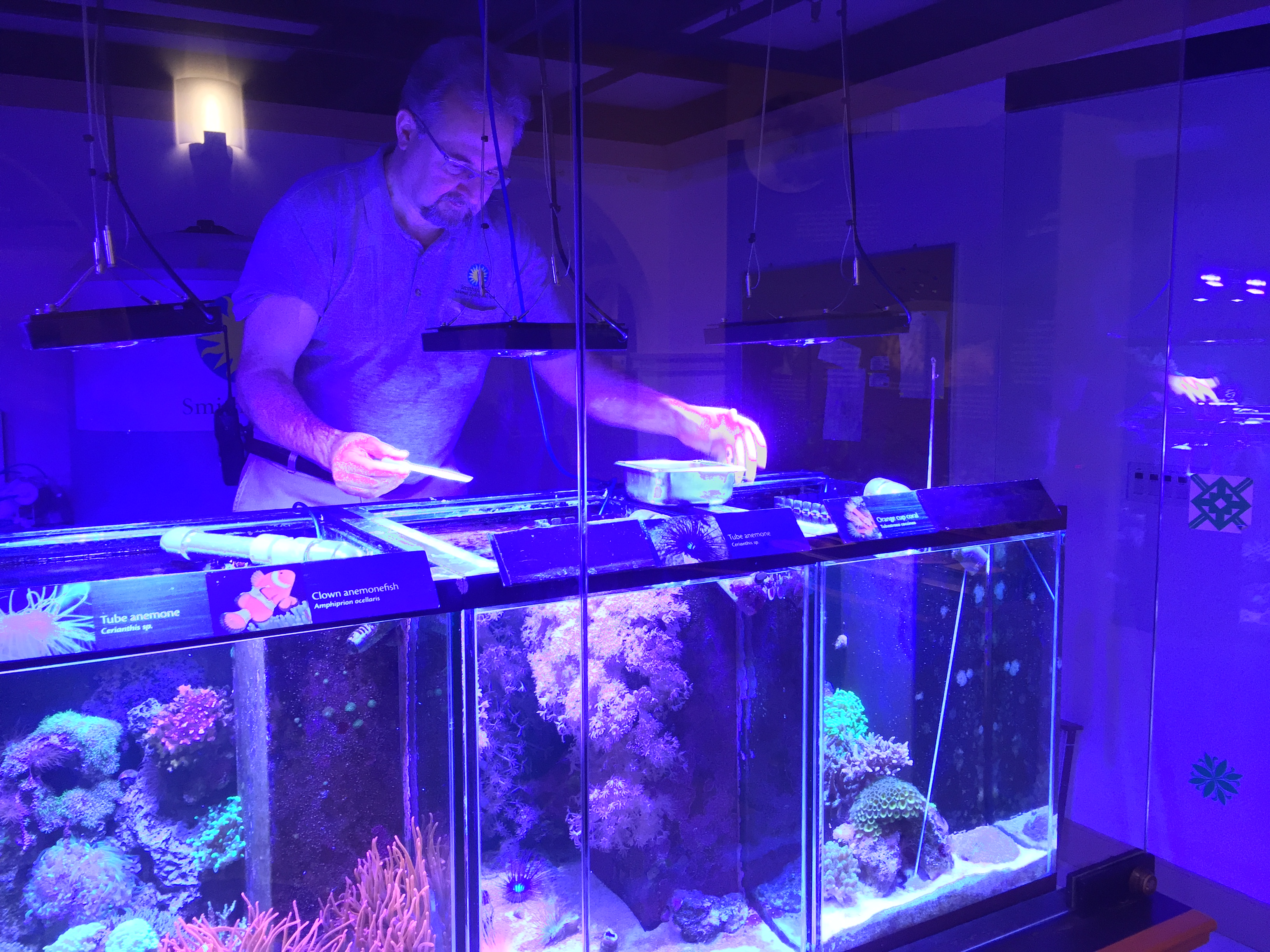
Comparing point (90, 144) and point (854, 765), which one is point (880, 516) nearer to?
point (854, 765)

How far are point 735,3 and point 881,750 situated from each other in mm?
1802

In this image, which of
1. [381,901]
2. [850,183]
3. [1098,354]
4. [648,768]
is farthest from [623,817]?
[1098,354]

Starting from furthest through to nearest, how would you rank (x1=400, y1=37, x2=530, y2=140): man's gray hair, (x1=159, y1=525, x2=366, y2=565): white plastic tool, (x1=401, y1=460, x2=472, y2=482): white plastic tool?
(x1=401, y1=460, x2=472, y2=482): white plastic tool, (x1=400, y1=37, x2=530, y2=140): man's gray hair, (x1=159, y1=525, x2=366, y2=565): white plastic tool

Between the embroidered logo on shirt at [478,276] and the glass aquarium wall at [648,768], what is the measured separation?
86 centimetres

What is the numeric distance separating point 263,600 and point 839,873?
119 centimetres

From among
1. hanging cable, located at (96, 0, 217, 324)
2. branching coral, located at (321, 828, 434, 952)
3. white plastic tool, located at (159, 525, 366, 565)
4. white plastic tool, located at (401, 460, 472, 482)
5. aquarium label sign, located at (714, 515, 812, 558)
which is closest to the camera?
branching coral, located at (321, 828, 434, 952)

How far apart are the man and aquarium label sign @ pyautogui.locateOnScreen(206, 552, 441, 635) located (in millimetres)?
718

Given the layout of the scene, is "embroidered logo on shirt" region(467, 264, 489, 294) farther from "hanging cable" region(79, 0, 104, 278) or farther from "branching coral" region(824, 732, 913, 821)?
"branching coral" region(824, 732, 913, 821)

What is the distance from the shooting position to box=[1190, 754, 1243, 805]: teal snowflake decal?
9.33ft

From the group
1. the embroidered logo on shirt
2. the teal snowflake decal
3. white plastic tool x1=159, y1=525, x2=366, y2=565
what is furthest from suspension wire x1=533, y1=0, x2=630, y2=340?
the teal snowflake decal

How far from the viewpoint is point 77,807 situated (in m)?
1.20

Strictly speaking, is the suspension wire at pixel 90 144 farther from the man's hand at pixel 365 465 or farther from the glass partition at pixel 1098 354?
the glass partition at pixel 1098 354

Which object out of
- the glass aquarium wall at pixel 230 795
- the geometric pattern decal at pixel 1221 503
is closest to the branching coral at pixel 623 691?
the glass aquarium wall at pixel 230 795

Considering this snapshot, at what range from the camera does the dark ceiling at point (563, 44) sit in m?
1.72
